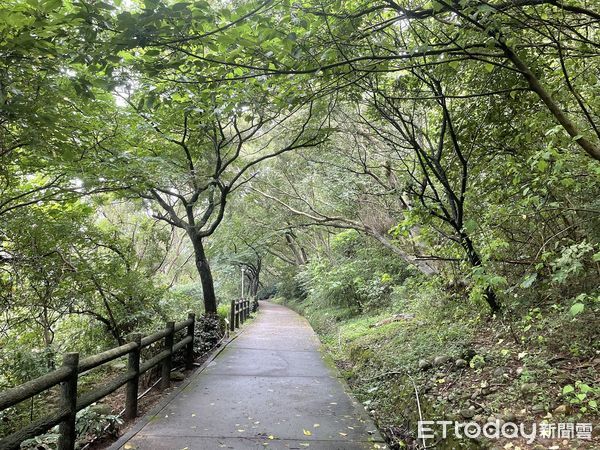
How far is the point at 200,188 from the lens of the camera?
9.38 m

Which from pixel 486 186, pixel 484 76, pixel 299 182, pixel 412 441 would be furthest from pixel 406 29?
pixel 299 182

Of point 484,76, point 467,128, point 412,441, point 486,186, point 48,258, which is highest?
point 484,76

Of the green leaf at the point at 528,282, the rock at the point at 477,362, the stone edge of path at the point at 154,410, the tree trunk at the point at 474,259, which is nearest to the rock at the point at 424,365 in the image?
the rock at the point at 477,362

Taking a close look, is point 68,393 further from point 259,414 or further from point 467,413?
point 467,413

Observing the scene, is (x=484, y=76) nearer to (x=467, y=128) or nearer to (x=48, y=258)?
(x=467, y=128)

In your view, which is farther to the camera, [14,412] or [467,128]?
[467,128]

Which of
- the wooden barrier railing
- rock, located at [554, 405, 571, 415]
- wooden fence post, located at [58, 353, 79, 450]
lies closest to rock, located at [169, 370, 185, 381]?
the wooden barrier railing

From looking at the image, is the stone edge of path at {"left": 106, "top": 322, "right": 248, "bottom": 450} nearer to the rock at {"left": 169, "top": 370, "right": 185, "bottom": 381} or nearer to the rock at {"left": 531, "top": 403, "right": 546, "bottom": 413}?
the rock at {"left": 169, "top": 370, "right": 185, "bottom": 381}

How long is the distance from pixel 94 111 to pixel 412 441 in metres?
6.68

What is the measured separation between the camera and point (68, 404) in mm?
3666

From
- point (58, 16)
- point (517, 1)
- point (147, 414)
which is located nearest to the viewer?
point (58, 16)

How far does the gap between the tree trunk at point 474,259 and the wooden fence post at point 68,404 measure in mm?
4831

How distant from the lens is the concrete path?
4301 mm

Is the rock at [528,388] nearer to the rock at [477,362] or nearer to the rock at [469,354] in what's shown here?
the rock at [477,362]
